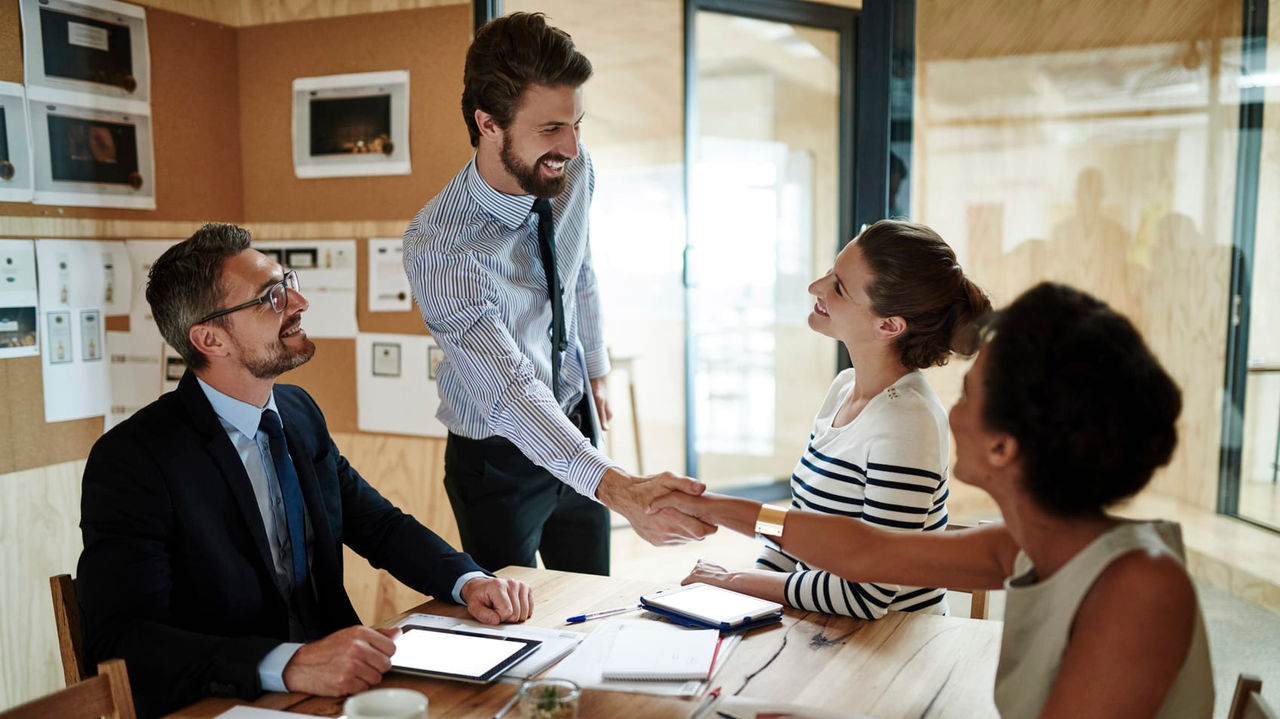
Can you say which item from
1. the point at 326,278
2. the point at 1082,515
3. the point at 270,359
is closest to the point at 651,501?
the point at 270,359

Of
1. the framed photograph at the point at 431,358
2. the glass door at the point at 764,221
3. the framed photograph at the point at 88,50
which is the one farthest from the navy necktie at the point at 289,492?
the glass door at the point at 764,221

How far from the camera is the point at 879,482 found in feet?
5.44

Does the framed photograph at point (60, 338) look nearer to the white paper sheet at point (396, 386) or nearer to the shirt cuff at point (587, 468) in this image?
the white paper sheet at point (396, 386)

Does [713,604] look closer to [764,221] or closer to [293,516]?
[293,516]

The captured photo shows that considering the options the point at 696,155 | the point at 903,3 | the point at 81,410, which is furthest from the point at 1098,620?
the point at 696,155

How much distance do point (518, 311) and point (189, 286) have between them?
0.71 m

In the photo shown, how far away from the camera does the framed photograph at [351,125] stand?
3.20 m

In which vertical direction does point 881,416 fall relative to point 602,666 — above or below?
above

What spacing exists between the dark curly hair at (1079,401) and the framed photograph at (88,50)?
2829 millimetres

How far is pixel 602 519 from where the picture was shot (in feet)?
7.67

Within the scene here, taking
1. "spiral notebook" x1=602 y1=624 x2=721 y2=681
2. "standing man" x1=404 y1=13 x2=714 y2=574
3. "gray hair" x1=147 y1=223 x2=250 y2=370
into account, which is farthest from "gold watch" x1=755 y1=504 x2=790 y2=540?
"gray hair" x1=147 y1=223 x2=250 y2=370

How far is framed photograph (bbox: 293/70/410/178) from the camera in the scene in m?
3.20

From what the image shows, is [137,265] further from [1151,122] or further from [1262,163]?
[1262,163]

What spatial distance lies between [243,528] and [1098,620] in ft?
4.32
